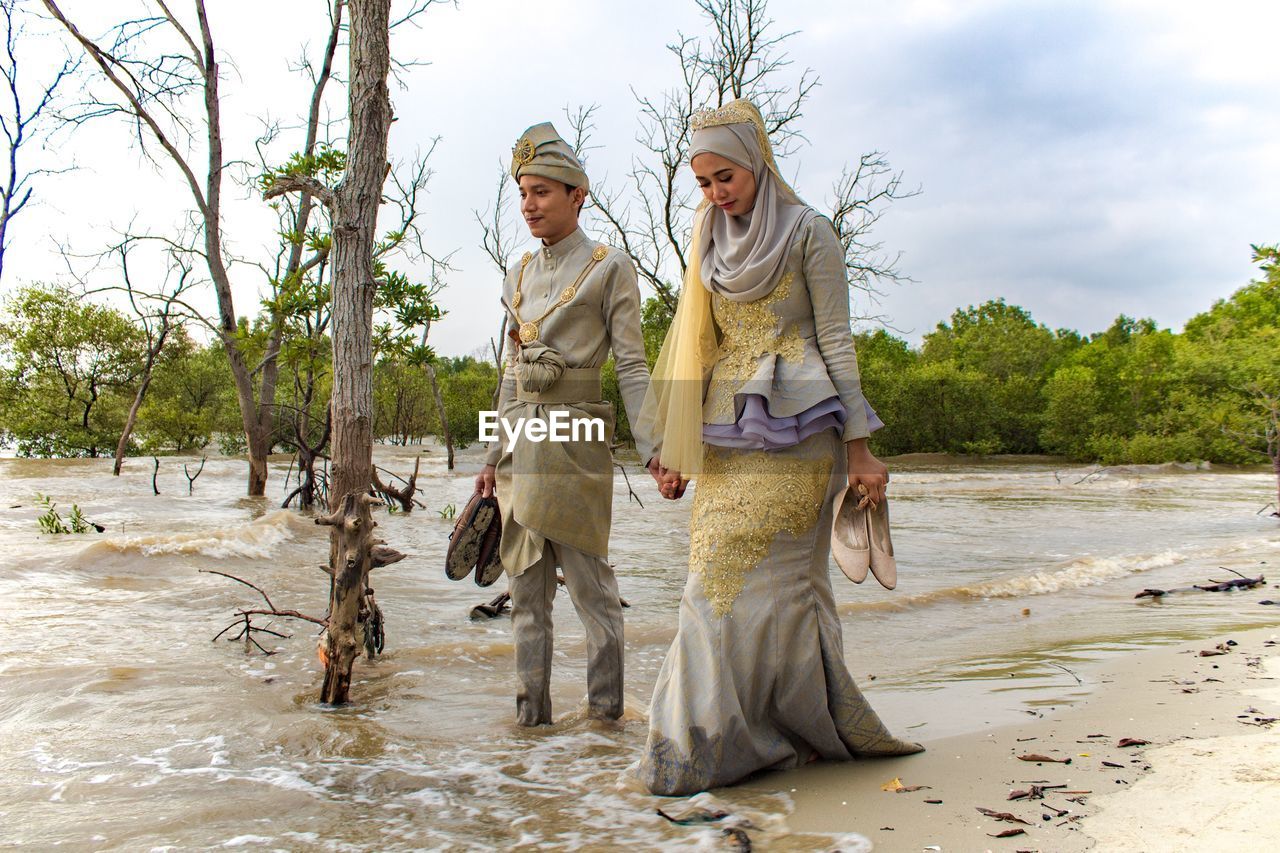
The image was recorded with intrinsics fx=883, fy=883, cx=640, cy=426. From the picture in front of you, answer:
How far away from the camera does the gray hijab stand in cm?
268


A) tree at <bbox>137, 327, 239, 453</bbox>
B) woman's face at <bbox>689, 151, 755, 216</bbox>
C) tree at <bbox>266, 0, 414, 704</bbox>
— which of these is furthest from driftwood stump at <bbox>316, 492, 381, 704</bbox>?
tree at <bbox>137, 327, 239, 453</bbox>

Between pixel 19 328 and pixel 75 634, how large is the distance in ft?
87.2

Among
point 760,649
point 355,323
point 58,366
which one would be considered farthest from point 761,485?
point 58,366

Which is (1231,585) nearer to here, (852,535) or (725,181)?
(852,535)

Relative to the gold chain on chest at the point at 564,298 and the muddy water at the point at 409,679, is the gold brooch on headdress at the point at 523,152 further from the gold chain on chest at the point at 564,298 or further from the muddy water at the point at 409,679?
the muddy water at the point at 409,679

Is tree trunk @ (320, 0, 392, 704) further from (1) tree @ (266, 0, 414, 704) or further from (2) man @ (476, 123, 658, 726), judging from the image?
(2) man @ (476, 123, 658, 726)

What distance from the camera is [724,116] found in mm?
2684

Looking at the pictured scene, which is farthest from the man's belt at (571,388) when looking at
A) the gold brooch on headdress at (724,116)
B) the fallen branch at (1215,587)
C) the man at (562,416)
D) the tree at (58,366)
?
the tree at (58,366)

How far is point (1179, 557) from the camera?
8.62 meters

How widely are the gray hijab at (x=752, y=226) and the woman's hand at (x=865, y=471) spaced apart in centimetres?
56

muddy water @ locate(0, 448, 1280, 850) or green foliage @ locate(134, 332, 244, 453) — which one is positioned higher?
green foliage @ locate(134, 332, 244, 453)

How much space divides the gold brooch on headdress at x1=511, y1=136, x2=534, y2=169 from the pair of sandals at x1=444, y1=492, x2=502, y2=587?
1.30 metres

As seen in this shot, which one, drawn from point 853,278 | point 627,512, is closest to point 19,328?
point 627,512

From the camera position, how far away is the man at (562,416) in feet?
10.7
